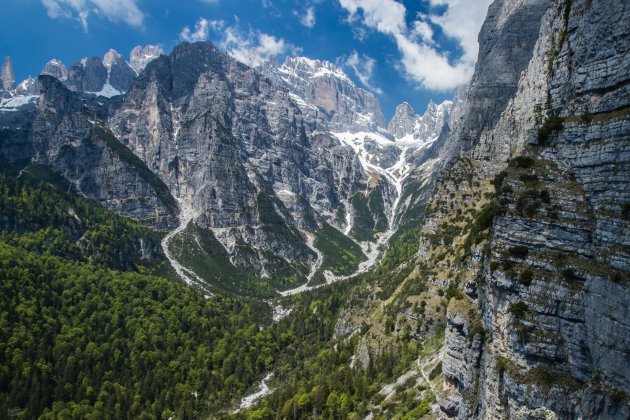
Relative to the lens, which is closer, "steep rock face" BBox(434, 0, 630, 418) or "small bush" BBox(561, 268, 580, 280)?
"steep rock face" BBox(434, 0, 630, 418)

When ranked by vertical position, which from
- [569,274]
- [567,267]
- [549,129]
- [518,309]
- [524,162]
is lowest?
[518,309]

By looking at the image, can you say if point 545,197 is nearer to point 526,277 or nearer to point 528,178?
point 528,178

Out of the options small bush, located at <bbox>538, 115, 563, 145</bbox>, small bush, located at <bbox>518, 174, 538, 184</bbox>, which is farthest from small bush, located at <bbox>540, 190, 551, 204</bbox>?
small bush, located at <bbox>538, 115, 563, 145</bbox>

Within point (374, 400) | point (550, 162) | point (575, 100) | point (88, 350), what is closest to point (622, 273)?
point (550, 162)

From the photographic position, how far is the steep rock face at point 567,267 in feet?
100

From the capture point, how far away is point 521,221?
39.0 metres

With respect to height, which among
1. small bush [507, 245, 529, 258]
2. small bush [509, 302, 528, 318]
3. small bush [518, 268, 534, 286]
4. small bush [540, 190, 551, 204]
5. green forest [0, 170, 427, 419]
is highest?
small bush [540, 190, 551, 204]

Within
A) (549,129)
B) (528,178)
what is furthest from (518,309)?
(549,129)

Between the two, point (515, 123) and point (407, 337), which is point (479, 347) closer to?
point (407, 337)

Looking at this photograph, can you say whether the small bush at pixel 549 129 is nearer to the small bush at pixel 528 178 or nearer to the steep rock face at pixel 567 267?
the steep rock face at pixel 567 267

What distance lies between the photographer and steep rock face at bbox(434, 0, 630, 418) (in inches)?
1202

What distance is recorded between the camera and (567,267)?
114 feet

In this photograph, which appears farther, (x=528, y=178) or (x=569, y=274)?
(x=528, y=178)

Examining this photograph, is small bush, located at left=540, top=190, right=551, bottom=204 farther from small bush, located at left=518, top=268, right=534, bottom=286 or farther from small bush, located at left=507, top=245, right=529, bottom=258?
small bush, located at left=518, top=268, right=534, bottom=286
